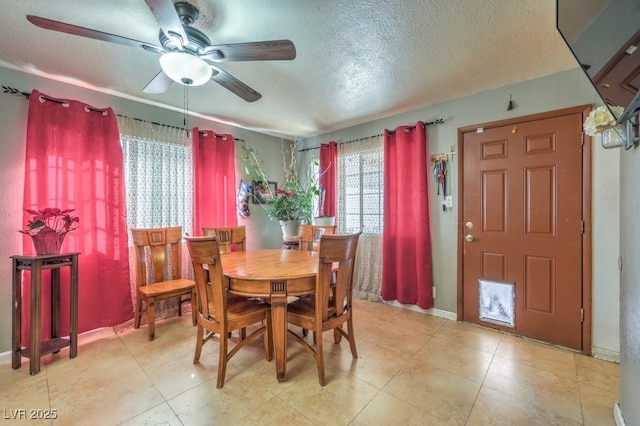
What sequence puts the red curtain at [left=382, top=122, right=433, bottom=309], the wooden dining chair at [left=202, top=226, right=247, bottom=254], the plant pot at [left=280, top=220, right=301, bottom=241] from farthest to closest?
the plant pot at [left=280, top=220, right=301, bottom=241]
the red curtain at [left=382, top=122, right=433, bottom=309]
the wooden dining chair at [left=202, top=226, right=247, bottom=254]

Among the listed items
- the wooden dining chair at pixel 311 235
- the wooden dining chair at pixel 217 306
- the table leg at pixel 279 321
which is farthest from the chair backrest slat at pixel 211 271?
the wooden dining chair at pixel 311 235

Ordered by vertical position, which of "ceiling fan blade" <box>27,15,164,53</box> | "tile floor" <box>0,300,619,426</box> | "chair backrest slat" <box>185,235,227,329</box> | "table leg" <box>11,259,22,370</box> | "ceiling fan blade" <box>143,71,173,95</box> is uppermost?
"ceiling fan blade" <box>143,71,173,95</box>

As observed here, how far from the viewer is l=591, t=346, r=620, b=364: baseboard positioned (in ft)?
6.80

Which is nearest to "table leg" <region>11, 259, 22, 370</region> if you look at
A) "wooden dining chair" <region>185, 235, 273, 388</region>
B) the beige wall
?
"wooden dining chair" <region>185, 235, 273, 388</region>

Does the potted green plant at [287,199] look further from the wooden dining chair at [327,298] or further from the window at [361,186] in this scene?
the wooden dining chair at [327,298]

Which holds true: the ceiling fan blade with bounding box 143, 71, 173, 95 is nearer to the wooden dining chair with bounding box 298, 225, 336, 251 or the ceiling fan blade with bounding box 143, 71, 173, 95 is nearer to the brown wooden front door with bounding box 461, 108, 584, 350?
the wooden dining chair with bounding box 298, 225, 336, 251

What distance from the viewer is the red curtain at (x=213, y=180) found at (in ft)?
10.4

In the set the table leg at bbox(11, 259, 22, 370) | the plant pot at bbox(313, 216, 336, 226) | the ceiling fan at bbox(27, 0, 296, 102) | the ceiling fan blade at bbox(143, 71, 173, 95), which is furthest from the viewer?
the plant pot at bbox(313, 216, 336, 226)

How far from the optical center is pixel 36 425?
145cm

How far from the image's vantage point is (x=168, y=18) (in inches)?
48.9

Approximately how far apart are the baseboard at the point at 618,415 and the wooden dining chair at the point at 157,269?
3200 mm

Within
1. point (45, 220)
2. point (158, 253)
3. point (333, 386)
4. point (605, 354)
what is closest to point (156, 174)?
point (158, 253)

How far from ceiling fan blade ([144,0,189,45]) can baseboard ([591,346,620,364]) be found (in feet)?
12.0

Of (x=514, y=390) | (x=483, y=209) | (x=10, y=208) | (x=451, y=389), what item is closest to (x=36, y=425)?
(x=10, y=208)
